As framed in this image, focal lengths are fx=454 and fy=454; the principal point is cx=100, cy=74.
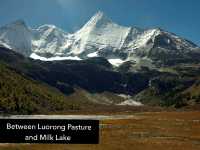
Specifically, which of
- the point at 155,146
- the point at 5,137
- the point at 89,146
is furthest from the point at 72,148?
the point at 5,137

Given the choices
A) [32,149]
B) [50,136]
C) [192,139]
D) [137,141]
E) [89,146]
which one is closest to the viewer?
[50,136]

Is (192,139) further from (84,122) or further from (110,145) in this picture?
(84,122)

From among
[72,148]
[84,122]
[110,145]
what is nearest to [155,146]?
[110,145]

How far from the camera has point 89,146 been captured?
2788 inches

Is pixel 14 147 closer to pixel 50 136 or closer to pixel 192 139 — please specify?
pixel 50 136

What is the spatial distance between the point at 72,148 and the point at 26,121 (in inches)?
948

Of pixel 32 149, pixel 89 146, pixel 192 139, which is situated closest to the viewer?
pixel 32 149

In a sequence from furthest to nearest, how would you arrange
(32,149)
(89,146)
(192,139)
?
1. (192,139)
2. (89,146)
3. (32,149)

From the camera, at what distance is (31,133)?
4322cm

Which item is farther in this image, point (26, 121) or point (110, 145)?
point (110, 145)

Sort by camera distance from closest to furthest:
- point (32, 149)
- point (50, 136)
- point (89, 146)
A: point (50, 136), point (32, 149), point (89, 146)

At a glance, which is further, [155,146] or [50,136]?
[155,146]

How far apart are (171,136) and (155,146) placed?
20.2 m

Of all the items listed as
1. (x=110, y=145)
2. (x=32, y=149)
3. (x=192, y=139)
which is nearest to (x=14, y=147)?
(x=32, y=149)
